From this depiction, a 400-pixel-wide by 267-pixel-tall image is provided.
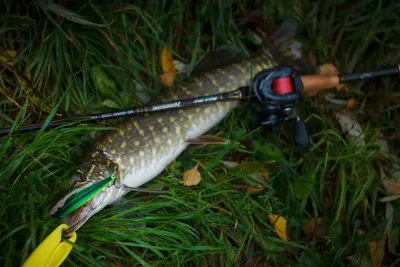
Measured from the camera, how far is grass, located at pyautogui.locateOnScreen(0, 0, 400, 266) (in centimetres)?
157

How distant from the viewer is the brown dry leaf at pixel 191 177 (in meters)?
1.74

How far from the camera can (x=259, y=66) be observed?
192 cm

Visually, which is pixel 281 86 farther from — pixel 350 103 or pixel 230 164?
pixel 350 103

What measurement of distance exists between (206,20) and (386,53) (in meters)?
1.03

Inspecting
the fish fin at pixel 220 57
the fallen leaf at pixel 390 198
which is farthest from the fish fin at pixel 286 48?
the fallen leaf at pixel 390 198

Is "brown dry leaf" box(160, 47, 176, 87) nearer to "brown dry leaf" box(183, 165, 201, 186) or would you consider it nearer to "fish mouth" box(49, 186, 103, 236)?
"brown dry leaf" box(183, 165, 201, 186)

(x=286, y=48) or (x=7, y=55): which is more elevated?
(x=7, y=55)

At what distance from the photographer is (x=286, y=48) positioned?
2002 mm

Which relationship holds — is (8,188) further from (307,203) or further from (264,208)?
(307,203)

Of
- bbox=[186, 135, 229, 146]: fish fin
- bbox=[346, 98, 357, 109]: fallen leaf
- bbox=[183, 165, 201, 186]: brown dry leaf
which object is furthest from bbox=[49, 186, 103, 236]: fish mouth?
bbox=[346, 98, 357, 109]: fallen leaf

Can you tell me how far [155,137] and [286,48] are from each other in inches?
35.1

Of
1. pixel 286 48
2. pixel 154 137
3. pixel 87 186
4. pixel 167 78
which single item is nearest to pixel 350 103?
pixel 286 48

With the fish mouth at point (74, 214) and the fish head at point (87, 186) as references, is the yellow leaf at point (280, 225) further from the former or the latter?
the fish mouth at point (74, 214)

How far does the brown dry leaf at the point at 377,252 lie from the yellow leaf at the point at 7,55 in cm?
193
